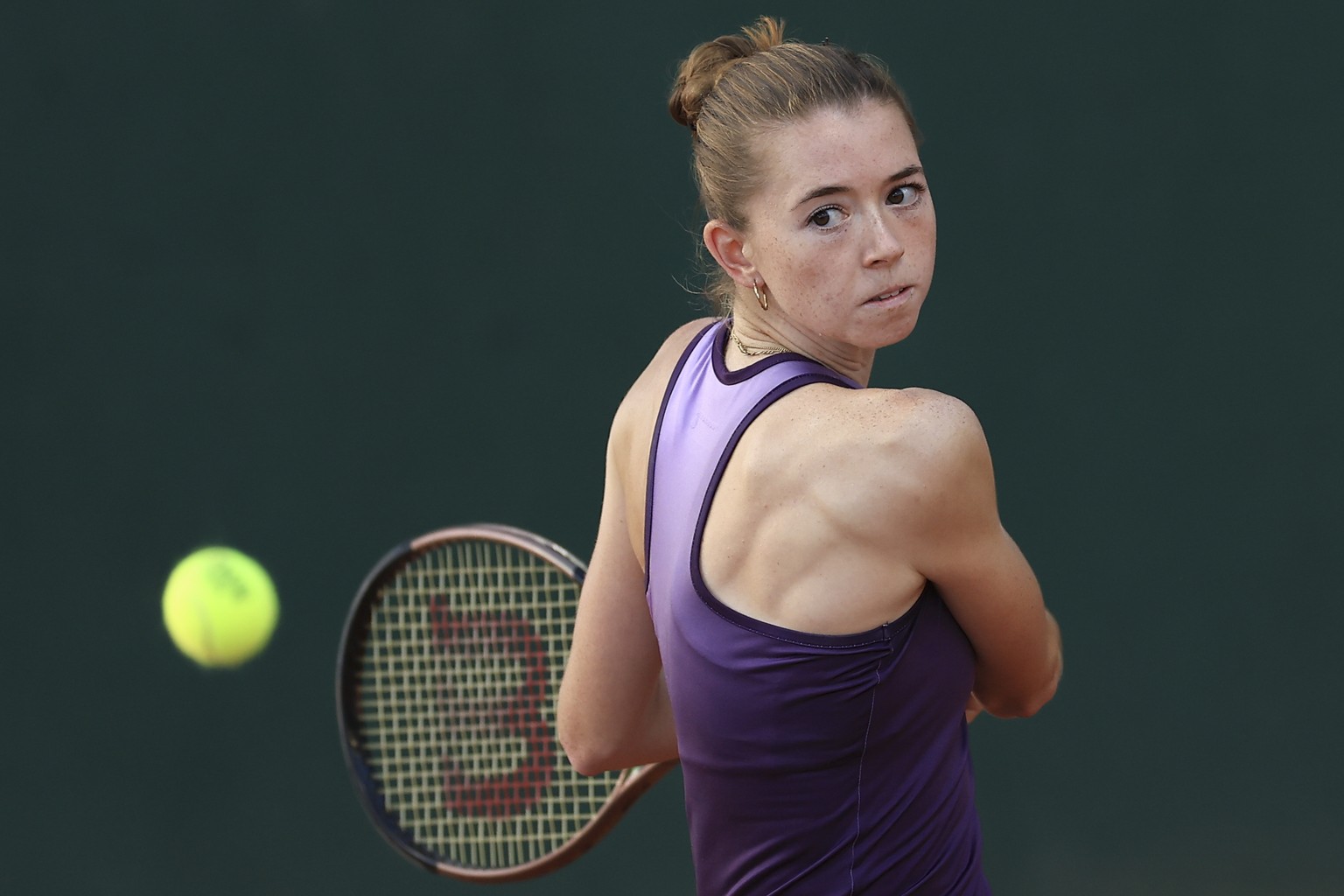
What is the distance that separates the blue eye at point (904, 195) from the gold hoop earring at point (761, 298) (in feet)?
0.48

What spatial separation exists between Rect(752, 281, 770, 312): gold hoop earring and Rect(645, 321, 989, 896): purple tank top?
0.21ft

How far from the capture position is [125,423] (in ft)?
10.2

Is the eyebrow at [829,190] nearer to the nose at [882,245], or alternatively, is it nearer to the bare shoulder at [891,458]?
the nose at [882,245]

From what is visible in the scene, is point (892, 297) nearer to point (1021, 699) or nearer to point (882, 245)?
point (882, 245)

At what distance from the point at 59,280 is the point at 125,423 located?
285mm

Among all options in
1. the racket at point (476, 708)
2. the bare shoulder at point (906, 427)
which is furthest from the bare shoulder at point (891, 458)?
the racket at point (476, 708)

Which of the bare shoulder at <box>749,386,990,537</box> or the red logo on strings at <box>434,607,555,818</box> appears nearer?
the bare shoulder at <box>749,386,990,537</box>

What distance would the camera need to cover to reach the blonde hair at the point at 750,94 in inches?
59.7

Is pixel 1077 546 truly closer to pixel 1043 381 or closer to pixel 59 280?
pixel 1043 381

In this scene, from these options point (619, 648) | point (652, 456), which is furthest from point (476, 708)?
point (652, 456)

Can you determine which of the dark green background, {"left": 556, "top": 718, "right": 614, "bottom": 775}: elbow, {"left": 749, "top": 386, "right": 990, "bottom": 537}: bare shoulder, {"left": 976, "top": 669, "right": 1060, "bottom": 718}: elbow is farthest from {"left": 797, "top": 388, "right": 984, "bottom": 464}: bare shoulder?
the dark green background

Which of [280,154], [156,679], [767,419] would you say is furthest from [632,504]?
[156,679]

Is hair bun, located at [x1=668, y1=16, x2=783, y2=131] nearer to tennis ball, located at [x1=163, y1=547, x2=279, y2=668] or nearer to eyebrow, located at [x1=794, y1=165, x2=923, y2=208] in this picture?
eyebrow, located at [x1=794, y1=165, x2=923, y2=208]

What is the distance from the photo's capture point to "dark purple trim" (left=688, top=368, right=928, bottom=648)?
1473mm
